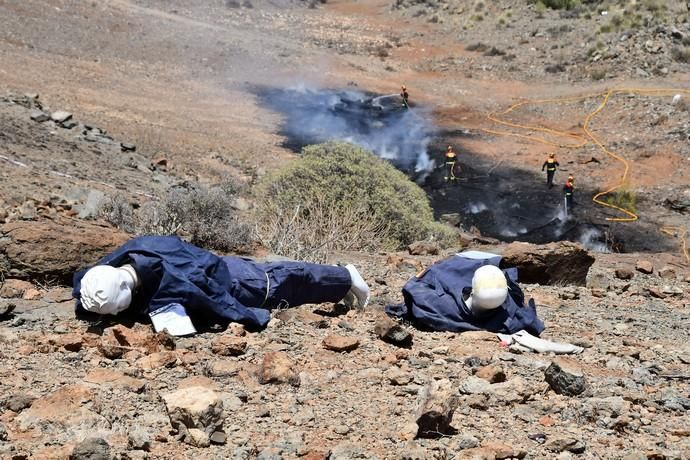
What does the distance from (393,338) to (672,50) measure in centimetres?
2145

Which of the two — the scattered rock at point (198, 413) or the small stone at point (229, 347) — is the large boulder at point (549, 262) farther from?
the scattered rock at point (198, 413)

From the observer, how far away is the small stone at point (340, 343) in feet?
16.0

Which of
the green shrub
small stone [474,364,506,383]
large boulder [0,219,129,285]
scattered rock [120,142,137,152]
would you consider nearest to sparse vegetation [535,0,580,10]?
scattered rock [120,142,137,152]

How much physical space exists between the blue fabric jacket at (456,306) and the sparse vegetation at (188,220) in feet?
8.86

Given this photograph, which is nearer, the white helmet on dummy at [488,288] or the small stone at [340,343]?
the small stone at [340,343]

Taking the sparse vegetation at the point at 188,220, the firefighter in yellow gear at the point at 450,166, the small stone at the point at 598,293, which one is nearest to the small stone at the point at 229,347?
the sparse vegetation at the point at 188,220

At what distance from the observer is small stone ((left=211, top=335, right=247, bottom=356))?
471 cm

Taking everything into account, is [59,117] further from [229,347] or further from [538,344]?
[538,344]

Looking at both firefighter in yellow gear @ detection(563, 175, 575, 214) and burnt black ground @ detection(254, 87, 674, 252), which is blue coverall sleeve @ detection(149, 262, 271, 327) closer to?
burnt black ground @ detection(254, 87, 674, 252)

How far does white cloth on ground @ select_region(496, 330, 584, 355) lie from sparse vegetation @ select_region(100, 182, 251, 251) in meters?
3.52

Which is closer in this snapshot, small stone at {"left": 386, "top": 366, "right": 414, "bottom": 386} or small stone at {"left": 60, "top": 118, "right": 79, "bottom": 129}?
small stone at {"left": 386, "top": 366, "right": 414, "bottom": 386}

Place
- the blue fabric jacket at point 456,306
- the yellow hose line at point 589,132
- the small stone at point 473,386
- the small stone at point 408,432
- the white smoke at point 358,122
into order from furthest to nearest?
the white smoke at point 358,122 < the yellow hose line at point 589,132 < the blue fabric jacket at point 456,306 < the small stone at point 473,386 < the small stone at point 408,432

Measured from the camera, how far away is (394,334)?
5062 mm

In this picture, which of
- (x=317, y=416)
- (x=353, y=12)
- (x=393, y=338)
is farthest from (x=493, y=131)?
(x=353, y=12)
